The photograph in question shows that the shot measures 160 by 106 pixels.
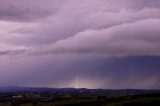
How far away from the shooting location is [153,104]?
199m

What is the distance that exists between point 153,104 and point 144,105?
5.39 meters

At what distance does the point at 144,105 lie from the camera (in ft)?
655
